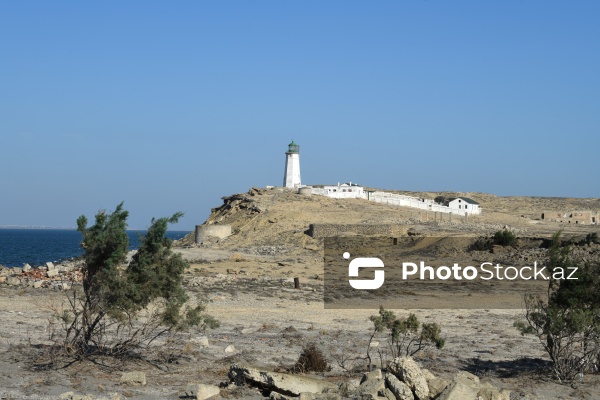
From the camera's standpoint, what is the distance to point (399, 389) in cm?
1057

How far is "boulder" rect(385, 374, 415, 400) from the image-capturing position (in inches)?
415

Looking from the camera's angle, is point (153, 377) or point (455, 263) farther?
point (455, 263)

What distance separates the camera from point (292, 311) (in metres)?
22.5

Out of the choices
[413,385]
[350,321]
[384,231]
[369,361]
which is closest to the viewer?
[413,385]

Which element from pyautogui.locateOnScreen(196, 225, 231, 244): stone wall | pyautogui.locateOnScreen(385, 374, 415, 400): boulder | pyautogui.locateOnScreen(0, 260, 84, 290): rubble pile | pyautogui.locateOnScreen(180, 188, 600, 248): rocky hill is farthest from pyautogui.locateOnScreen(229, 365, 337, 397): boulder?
pyautogui.locateOnScreen(196, 225, 231, 244): stone wall

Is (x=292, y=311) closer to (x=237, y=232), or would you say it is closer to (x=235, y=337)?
(x=235, y=337)

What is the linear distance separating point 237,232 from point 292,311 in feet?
115

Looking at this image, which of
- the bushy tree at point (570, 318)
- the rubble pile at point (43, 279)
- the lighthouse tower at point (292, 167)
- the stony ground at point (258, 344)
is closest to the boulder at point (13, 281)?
the rubble pile at point (43, 279)

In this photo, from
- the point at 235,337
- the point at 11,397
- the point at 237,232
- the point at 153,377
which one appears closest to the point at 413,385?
the point at 153,377

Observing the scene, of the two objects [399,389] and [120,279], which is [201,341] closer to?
[120,279]

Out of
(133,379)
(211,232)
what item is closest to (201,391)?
(133,379)

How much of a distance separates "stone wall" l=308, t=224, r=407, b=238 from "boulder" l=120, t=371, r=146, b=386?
37855 mm

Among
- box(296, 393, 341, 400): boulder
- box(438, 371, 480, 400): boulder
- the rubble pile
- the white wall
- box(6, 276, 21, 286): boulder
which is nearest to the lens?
box(438, 371, 480, 400): boulder

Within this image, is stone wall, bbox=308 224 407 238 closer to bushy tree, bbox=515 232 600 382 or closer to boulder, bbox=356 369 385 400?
bushy tree, bbox=515 232 600 382
